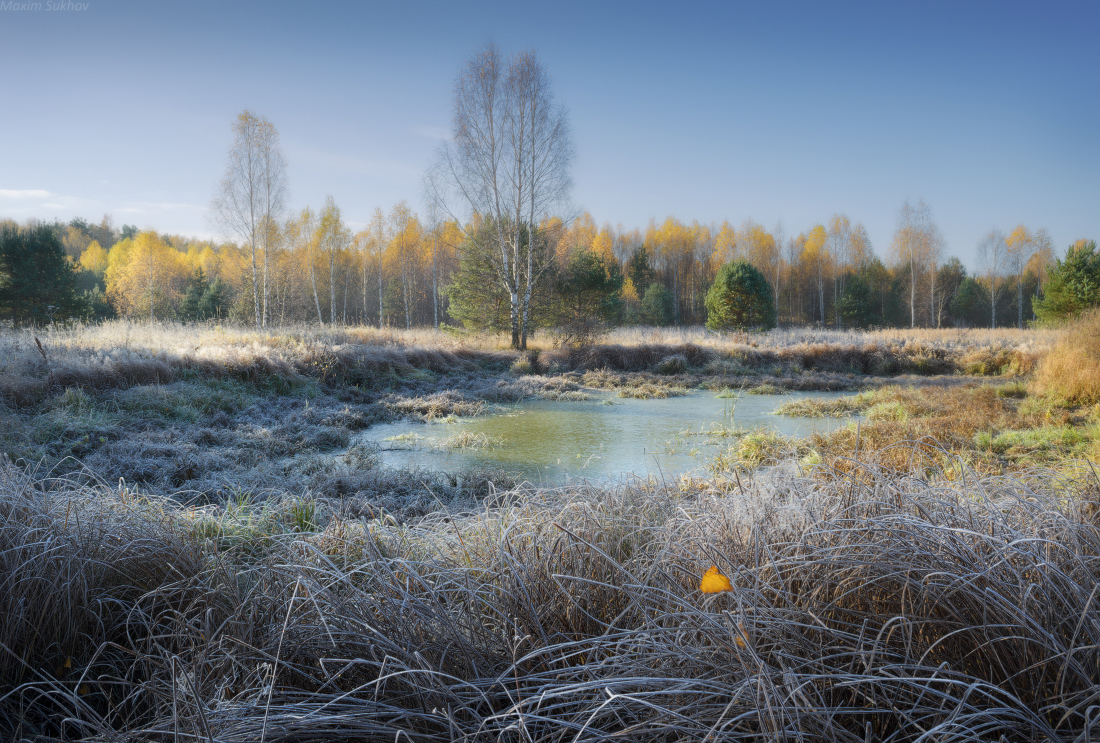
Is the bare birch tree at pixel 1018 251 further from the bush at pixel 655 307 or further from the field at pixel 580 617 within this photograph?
the field at pixel 580 617

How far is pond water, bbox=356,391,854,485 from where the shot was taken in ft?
17.7

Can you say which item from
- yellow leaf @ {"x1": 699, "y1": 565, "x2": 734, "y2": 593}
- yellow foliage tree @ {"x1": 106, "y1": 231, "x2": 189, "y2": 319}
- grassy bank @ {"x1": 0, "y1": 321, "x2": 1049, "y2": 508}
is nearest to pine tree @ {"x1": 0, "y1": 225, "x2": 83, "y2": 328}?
yellow foliage tree @ {"x1": 106, "y1": 231, "x2": 189, "y2": 319}

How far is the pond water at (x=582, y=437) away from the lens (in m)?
5.40

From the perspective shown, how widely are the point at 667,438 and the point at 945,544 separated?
5.50 m

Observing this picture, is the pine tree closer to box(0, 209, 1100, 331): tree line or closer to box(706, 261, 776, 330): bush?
box(0, 209, 1100, 331): tree line

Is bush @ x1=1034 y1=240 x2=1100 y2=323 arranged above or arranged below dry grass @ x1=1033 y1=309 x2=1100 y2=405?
above

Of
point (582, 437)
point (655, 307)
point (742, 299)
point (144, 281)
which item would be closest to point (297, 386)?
point (582, 437)

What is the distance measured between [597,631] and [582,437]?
5531 mm

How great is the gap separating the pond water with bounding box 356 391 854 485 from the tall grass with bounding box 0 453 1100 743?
7.28 ft

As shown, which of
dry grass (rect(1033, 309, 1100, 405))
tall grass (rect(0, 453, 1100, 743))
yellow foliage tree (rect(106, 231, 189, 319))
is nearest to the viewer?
tall grass (rect(0, 453, 1100, 743))

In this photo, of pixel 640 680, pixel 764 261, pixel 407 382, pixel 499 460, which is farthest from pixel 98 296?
pixel 764 261

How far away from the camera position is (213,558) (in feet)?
6.34

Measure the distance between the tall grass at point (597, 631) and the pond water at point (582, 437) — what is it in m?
2.22

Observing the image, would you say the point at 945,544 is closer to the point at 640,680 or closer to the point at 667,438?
the point at 640,680
